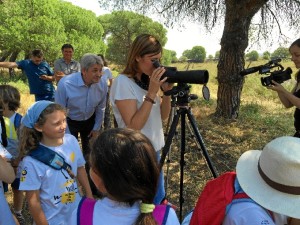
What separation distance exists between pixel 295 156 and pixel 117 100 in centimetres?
122

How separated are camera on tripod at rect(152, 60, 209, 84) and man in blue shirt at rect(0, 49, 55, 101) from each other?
3.92 m

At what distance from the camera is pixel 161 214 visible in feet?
3.64

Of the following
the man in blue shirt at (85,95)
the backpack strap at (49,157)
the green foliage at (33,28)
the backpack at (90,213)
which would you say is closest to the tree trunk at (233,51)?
the man in blue shirt at (85,95)

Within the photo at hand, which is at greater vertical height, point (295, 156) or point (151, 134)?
point (295, 156)

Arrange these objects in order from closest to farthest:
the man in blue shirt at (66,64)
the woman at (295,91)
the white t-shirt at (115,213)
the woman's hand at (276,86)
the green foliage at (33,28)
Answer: the white t-shirt at (115,213) → the woman at (295,91) → the woman's hand at (276,86) → the man in blue shirt at (66,64) → the green foliage at (33,28)

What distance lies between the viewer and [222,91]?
6.02m

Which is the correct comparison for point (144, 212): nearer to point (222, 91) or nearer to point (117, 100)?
point (117, 100)

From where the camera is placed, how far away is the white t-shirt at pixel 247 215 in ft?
3.20

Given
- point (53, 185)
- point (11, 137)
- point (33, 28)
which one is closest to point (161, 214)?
point (53, 185)

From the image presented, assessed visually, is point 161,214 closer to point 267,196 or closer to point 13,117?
point 267,196

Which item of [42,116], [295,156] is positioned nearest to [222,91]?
[42,116]

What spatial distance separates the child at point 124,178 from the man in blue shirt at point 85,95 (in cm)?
183

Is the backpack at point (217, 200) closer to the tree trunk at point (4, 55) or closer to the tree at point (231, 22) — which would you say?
the tree at point (231, 22)

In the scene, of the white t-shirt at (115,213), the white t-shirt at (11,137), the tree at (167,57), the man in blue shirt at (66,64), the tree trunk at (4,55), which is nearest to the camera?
the white t-shirt at (115,213)
